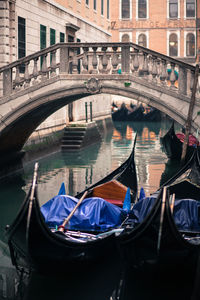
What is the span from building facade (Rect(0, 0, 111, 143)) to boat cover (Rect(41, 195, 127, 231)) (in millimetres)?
5140

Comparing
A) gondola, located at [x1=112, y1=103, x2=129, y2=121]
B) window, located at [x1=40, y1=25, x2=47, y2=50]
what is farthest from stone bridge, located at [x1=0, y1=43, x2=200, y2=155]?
gondola, located at [x1=112, y1=103, x2=129, y2=121]

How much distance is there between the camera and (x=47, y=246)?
5816 millimetres

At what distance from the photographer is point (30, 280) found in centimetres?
610

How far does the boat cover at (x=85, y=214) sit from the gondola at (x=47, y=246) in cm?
15

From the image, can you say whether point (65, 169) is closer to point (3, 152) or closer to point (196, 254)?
point (3, 152)

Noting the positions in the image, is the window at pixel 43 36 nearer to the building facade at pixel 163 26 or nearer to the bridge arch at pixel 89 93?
the bridge arch at pixel 89 93

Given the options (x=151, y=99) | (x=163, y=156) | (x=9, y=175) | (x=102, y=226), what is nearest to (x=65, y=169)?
(x=9, y=175)

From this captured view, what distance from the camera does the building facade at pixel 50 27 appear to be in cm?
1153

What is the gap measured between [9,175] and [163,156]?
507cm

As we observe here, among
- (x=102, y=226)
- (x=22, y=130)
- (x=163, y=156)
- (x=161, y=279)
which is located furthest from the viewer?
(x=163, y=156)

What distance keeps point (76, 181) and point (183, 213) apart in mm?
5499

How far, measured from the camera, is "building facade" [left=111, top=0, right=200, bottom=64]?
96.0ft

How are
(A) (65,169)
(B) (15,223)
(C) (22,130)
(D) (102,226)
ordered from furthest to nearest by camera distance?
(A) (65,169) → (C) (22,130) → (D) (102,226) → (B) (15,223)

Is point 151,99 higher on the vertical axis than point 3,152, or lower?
higher
